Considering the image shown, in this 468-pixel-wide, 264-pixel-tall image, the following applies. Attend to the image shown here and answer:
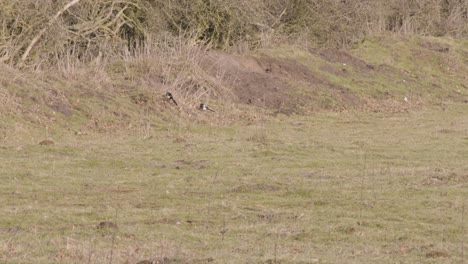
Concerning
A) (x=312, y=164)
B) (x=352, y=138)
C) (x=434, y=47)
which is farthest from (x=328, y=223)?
(x=434, y=47)

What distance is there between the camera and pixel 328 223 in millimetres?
10836

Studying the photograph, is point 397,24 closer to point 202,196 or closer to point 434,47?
point 434,47

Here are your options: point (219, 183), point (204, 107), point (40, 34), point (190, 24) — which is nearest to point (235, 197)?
point (219, 183)

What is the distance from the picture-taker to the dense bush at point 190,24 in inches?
897

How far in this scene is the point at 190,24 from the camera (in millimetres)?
28469

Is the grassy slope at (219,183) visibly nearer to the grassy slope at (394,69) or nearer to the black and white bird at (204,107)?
the black and white bird at (204,107)

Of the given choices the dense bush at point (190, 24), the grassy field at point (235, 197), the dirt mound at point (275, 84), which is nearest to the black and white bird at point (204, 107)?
the grassy field at point (235, 197)

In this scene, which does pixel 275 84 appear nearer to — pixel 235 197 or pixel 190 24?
pixel 190 24

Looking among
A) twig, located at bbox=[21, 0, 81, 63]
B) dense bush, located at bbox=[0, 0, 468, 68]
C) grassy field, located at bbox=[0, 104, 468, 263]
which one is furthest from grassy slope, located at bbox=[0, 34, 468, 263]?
dense bush, located at bbox=[0, 0, 468, 68]

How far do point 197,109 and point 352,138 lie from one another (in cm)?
380

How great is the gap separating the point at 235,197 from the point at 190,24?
16374mm

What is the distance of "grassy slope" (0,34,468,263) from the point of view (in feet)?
30.9

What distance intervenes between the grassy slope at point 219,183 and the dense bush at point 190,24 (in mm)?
2123

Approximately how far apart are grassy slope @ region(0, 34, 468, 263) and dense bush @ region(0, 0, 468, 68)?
6.96ft
